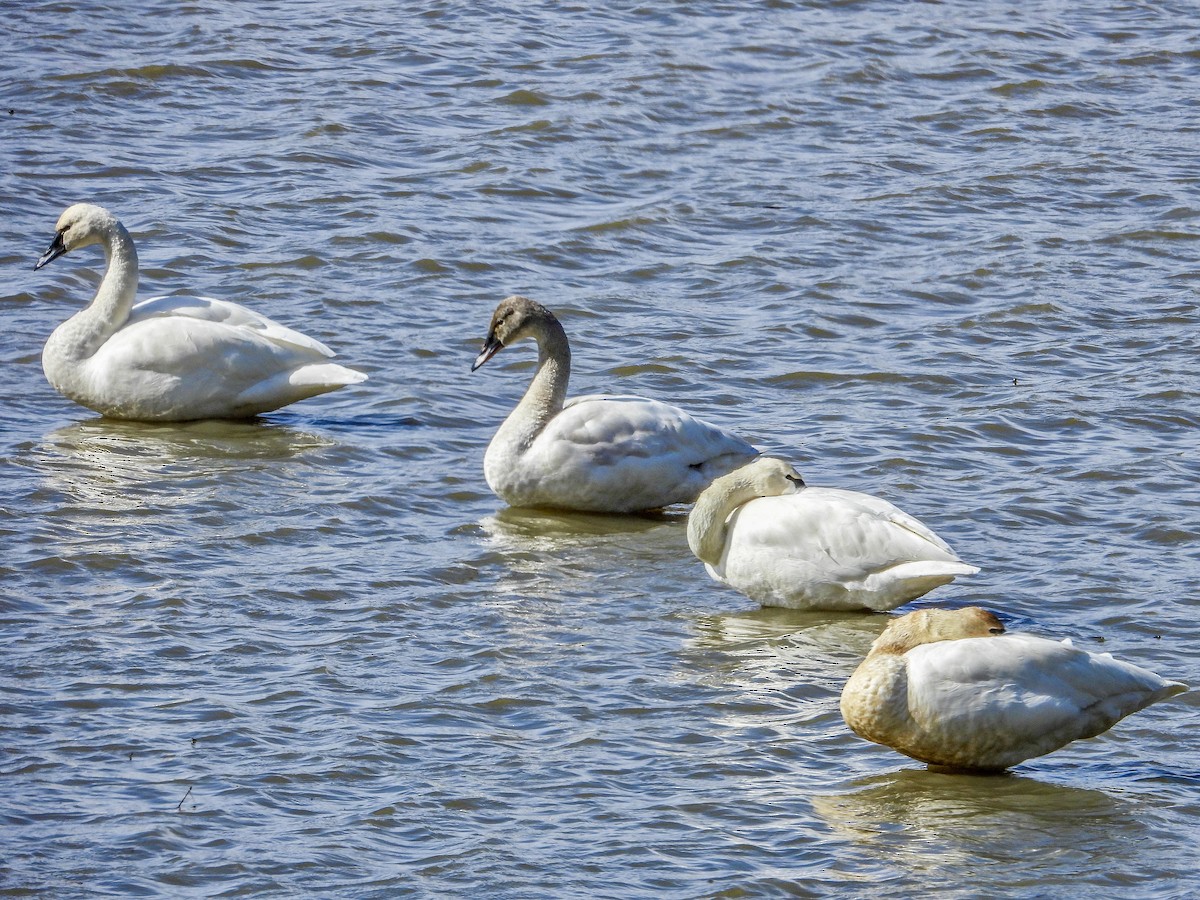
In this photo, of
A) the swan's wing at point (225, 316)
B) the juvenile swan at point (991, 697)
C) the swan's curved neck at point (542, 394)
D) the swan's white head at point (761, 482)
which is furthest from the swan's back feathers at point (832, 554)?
the swan's wing at point (225, 316)

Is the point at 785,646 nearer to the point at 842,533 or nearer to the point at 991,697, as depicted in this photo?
the point at 842,533

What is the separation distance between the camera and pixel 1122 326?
1097cm

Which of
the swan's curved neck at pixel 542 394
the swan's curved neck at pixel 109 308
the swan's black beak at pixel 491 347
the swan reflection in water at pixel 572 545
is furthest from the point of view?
the swan's curved neck at pixel 109 308

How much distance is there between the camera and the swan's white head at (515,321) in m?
9.21

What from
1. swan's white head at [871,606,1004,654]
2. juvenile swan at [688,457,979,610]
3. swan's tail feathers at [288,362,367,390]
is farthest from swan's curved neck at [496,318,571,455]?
swan's white head at [871,606,1004,654]

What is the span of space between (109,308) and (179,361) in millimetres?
543

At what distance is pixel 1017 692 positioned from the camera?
5.84m

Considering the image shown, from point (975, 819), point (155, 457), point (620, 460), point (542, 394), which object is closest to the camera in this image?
point (975, 819)

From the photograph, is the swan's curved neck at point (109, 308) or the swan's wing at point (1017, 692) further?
the swan's curved neck at point (109, 308)

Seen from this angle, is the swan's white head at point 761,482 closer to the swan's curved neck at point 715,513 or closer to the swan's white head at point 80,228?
the swan's curved neck at point 715,513

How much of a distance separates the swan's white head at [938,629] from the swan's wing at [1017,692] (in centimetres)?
11

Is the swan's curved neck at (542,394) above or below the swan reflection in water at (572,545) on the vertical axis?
above

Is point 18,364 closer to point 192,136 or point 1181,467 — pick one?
point 192,136

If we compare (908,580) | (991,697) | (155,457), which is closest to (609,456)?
(908,580)
